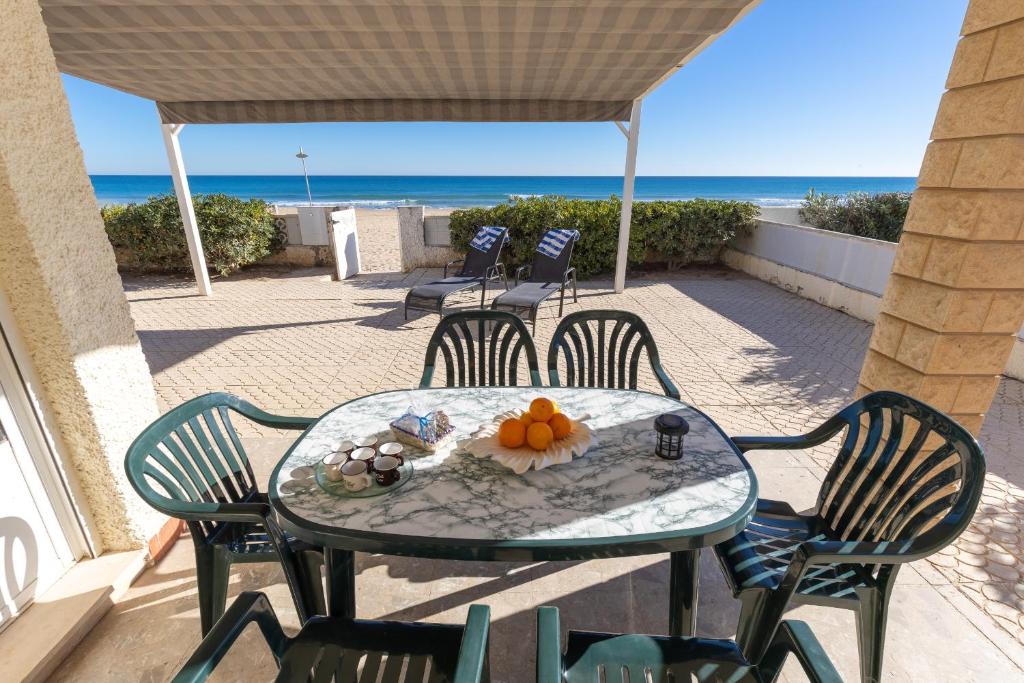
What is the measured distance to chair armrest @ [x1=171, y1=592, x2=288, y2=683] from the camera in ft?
3.52

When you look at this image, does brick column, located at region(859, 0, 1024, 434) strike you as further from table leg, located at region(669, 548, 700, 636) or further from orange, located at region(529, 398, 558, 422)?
orange, located at region(529, 398, 558, 422)

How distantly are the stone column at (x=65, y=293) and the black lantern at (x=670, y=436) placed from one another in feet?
7.76

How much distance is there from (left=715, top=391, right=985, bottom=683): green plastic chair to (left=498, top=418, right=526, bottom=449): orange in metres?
0.84

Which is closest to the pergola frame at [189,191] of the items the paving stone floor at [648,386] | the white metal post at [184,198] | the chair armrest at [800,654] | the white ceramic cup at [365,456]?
the white metal post at [184,198]

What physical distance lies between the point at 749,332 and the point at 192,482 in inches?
240

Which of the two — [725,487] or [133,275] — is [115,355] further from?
[133,275]

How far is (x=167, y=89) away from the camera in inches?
237

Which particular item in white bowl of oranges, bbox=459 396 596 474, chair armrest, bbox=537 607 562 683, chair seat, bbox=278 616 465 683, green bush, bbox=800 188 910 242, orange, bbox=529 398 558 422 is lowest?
chair seat, bbox=278 616 465 683

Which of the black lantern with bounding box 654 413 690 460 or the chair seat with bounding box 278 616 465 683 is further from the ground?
the black lantern with bounding box 654 413 690 460

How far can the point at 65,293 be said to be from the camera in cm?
185

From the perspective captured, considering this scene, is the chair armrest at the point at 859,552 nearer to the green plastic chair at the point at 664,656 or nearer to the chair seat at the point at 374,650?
the green plastic chair at the point at 664,656

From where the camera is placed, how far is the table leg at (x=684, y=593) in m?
1.56

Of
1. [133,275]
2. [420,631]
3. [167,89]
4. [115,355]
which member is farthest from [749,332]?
[133,275]

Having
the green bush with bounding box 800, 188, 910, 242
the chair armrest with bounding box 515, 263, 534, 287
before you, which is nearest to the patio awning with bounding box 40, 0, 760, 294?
the chair armrest with bounding box 515, 263, 534, 287
